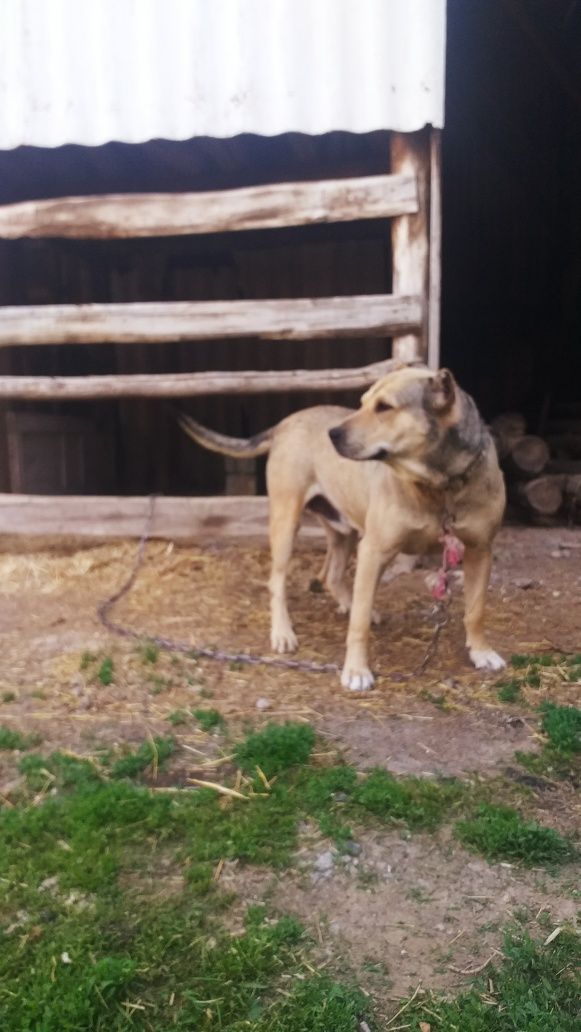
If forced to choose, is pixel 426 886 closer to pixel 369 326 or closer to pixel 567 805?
pixel 567 805

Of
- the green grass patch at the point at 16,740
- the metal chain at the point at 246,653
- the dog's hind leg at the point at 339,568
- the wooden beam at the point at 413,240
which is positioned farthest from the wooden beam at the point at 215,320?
the green grass patch at the point at 16,740

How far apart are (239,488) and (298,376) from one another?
3.26m

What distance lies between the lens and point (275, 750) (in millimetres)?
3217

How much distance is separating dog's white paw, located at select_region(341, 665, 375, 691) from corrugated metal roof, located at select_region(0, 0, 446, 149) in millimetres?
3919

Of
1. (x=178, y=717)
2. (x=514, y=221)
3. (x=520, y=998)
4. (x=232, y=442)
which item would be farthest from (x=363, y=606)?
(x=514, y=221)

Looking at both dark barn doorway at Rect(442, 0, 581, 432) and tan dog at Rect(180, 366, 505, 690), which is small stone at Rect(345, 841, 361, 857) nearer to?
tan dog at Rect(180, 366, 505, 690)

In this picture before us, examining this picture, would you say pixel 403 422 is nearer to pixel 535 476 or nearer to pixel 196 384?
pixel 196 384

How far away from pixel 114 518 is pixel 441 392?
387cm

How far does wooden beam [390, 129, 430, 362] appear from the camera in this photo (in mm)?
5879

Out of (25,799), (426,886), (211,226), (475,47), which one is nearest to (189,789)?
(25,799)

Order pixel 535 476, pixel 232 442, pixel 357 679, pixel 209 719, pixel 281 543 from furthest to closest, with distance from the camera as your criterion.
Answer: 1. pixel 535 476
2. pixel 232 442
3. pixel 281 543
4. pixel 357 679
5. pixel 209 719

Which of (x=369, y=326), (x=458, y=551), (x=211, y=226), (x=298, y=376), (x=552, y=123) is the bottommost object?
(x=458, y=551)

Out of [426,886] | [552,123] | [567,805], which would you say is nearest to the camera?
[426,886]

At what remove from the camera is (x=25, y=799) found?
292 centimetres
